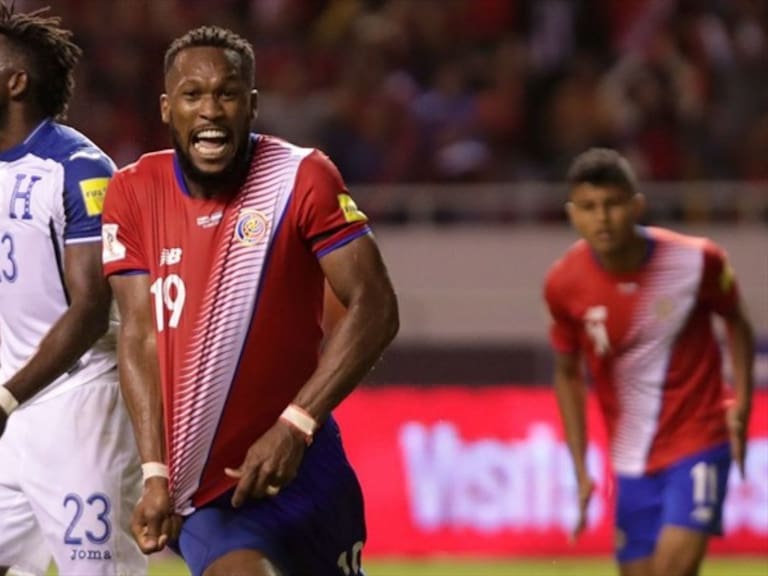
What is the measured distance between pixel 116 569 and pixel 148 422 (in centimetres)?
102

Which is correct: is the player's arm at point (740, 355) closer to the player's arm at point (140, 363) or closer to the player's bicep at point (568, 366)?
the player's bicep at point (568, 366)

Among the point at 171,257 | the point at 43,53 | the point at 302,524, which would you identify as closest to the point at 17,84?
the point at 43,53

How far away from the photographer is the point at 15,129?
7.04 m

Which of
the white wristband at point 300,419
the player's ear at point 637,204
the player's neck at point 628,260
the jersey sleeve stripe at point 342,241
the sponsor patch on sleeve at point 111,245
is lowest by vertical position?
the player's neck at point 628,260

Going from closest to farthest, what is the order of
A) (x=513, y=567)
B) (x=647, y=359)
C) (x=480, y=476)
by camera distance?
(x=647, y=359)
(x=513, y=567)
(x=480, y=476)

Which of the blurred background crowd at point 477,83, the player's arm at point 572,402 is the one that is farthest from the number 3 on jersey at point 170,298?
the blurred background crowd at point 477,83

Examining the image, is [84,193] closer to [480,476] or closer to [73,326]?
[73,326]

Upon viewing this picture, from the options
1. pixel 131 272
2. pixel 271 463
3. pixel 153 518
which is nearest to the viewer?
pixel 271 463

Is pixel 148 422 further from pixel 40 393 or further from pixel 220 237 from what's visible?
pixel 40 393

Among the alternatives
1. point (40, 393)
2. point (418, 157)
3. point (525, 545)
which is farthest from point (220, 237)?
point (418, 157)

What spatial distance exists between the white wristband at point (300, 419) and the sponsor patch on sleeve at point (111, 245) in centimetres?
82

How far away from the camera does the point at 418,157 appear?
16.7m

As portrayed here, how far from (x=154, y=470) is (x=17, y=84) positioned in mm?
1777

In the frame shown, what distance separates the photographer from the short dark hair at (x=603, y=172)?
9.30m
